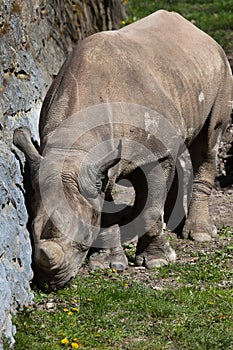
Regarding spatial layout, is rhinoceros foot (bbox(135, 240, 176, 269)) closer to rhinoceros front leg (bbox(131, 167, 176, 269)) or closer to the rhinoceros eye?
rhinoceros front leg (bbox(131, 167, 176, 269))

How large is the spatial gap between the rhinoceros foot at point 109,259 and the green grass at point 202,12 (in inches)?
274

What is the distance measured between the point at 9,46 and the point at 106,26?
19.2 feet

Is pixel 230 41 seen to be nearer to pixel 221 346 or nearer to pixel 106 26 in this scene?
pixel 106 26

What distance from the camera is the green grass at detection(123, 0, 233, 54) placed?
48.0 feet

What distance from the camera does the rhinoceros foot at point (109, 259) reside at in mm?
7762

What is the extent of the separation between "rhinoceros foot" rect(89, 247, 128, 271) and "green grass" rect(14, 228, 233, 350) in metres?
0.10

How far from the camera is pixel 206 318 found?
6.67 meters

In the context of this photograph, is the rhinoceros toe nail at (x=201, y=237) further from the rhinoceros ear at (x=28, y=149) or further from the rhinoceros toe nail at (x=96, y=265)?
the rhinoceros ear at (x=28, y=149)

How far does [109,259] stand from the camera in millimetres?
7840

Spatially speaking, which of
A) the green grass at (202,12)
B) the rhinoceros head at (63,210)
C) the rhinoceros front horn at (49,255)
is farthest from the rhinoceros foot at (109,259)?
the green grass at (202,12)

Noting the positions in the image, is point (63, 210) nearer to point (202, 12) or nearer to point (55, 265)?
point (55, 265)

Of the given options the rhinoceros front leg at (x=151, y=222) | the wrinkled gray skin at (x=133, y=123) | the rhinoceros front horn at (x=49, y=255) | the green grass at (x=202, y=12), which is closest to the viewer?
the rhinoceros front horn at (x=49, y=255)

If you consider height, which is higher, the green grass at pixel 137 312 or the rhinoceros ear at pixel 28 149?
the rhinoceros ear at pixel 28 149

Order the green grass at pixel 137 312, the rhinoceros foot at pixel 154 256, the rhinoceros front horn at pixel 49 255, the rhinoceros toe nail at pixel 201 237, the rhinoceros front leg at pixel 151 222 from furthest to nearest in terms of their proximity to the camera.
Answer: the rhinoceros toe nail at pixel 201 237 → the rhinoceros foot at pixel 154 256 → the rhinoceros front leg at pixel 151 222 → the rhinoceros front horn at pixel 49 255 → the green grass at pixel 137 312
